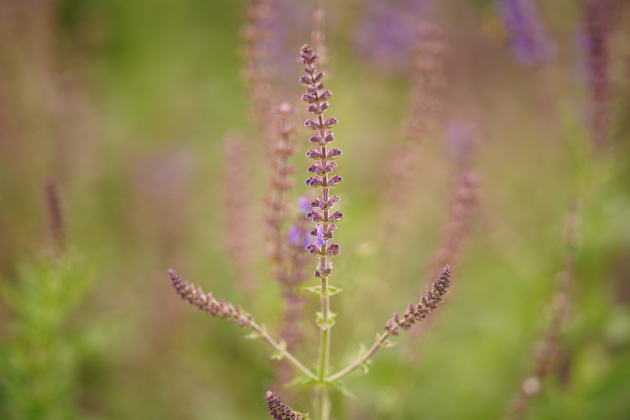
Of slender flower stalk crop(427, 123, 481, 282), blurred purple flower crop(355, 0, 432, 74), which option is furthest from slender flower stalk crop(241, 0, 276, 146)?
blurred purple flower crop(355, 0, 432, 74)

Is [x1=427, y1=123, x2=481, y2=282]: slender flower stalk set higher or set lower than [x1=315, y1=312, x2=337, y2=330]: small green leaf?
higher

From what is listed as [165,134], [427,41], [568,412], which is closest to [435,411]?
[568,412]

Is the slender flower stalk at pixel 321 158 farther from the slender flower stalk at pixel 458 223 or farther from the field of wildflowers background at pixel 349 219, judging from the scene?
the slender flower stalk at pixel 458 223

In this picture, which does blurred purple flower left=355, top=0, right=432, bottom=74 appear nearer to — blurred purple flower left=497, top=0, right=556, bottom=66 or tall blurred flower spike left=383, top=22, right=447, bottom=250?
blurred purple flower left=497, top=0, right=556, bottom=66

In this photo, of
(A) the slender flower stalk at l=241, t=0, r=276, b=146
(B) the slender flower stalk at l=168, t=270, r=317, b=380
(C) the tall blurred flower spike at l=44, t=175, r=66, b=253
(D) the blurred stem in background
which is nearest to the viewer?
(B) the slender flower stalk at l=168, t=270, r=317, b=380

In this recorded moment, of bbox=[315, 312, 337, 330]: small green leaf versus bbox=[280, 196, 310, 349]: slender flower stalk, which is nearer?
bbox=[315, 312, 337, 330]: small green leaf

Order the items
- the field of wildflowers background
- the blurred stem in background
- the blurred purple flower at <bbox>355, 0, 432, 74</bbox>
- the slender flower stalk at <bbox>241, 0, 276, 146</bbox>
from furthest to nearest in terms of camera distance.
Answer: the blurred purple flower at <bbox>355, 0, 432, 74</bbox>, the field of wildflowers background, the blurred stem in background, the slender flower stalk at <bbox>241, 0, 276, 146</bbox>
